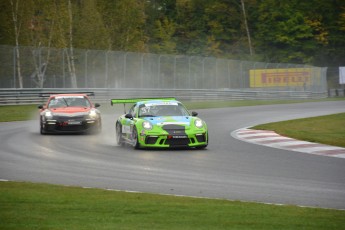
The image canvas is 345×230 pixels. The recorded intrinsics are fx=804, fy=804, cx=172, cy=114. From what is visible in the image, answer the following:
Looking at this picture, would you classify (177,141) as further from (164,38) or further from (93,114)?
(164,38)

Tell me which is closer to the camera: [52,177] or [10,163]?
[52,177]

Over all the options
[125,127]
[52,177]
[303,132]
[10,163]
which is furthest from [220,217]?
[303,132]

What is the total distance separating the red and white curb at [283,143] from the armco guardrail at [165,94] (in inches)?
711

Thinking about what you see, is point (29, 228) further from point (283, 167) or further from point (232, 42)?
point (232, 42)

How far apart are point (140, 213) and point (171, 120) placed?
8.93 meters

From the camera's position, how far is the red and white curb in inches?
664

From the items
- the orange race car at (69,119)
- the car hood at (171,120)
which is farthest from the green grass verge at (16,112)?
the car hood at (171,120)

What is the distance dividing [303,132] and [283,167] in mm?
8228

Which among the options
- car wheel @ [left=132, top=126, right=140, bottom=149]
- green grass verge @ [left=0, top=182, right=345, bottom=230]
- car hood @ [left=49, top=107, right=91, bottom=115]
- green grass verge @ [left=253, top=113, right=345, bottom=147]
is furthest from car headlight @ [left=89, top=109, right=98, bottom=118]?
green grass verge @ [left=0, top=182, right=345, bottom=230]

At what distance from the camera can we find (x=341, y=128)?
2384 centimetres

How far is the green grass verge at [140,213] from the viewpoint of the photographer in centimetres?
807

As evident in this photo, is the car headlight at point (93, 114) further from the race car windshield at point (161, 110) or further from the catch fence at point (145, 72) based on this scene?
the catch fence at point (145, 72)

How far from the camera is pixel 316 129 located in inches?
926

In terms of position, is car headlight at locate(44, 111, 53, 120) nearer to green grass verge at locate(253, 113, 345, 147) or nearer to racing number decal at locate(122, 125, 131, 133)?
racing number decal at locate(122, 125, 131, 133)
